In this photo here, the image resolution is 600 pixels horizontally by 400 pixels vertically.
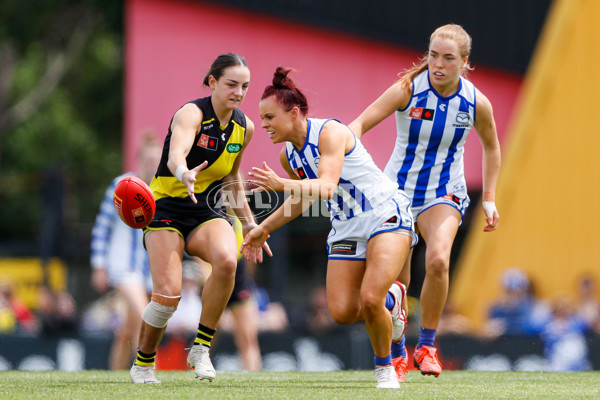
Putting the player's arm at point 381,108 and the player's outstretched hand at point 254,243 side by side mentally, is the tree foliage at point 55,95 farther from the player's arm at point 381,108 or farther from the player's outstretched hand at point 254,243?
the player's outstretched hand at point 254,243

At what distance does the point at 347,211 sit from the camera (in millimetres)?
5594

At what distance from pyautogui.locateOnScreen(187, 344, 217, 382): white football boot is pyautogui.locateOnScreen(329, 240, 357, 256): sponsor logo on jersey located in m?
0.97

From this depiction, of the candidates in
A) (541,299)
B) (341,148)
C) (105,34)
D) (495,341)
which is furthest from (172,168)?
(105,34)

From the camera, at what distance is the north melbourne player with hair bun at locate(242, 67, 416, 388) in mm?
5301

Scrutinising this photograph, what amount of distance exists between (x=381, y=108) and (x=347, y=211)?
822 millimetres

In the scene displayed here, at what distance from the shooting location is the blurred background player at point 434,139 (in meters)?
5.98

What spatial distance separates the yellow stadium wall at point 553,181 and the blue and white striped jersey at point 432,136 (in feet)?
21.5

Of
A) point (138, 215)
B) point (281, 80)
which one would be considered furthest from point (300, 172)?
point (138, 215)

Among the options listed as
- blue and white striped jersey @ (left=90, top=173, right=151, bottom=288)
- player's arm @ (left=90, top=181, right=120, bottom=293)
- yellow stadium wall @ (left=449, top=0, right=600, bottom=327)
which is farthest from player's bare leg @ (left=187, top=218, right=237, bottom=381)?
yellow stadium wall @ (left=449, top=0, right=600, bottom=327)

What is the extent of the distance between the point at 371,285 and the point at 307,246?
12403 millimetres

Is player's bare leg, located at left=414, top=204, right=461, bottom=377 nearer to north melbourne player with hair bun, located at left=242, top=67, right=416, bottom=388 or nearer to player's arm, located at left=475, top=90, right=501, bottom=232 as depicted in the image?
player's arm, located at left=475, top=90, right=501, bottom=232

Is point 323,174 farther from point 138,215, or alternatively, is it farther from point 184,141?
point 138,215

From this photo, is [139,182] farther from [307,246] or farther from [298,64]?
[307,246]

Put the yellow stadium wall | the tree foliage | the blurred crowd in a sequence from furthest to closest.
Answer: the tree foliage → the yellow stadium wall → the blurred crowd
